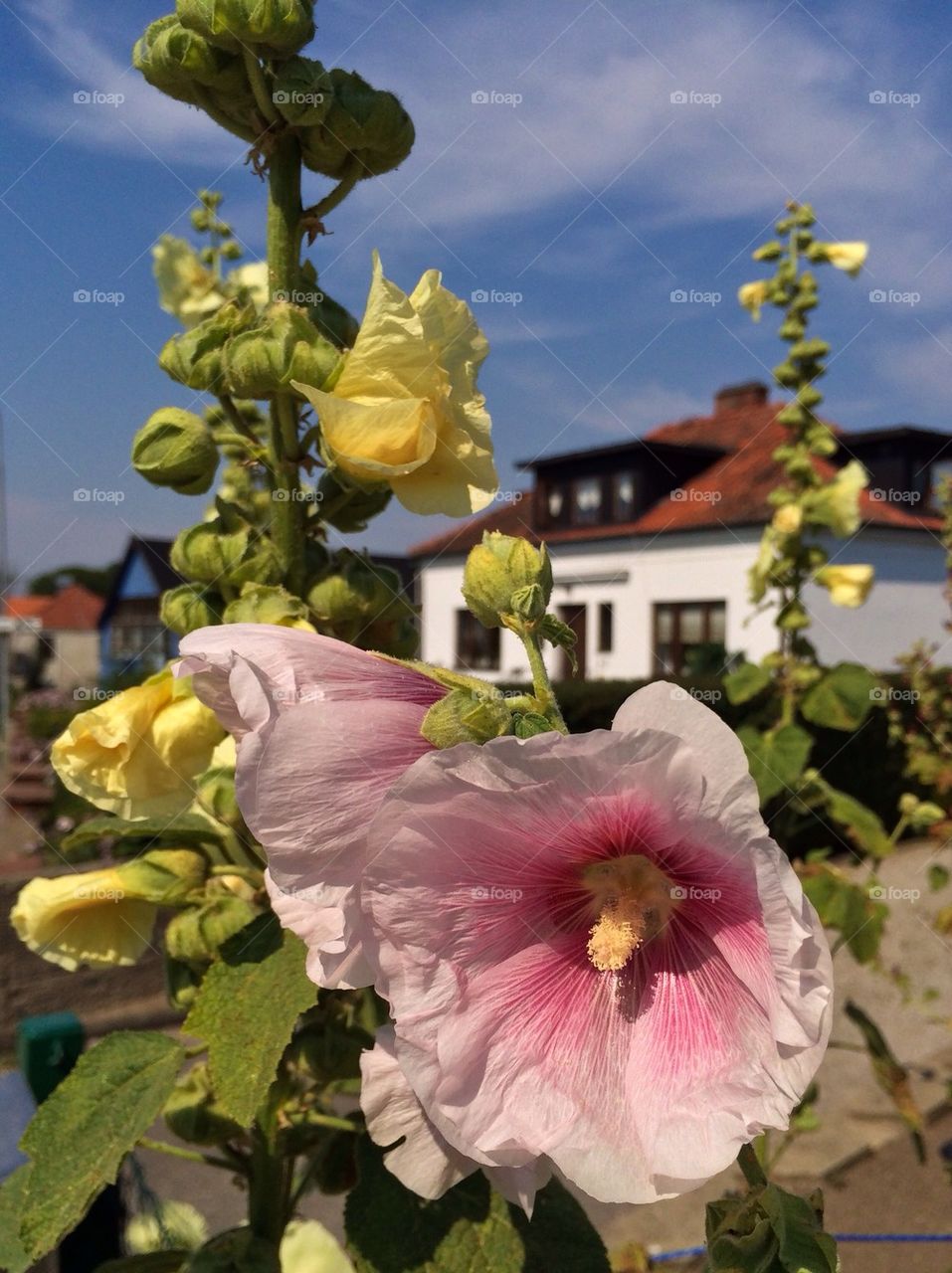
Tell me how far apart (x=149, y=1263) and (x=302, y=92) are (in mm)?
1072

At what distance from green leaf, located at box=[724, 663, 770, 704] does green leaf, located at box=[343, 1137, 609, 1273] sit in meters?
2.44

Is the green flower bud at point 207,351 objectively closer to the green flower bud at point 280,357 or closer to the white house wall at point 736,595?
the green flower bud at point 280,357

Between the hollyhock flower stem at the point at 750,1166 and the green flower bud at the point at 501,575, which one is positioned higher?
the green flower bud at the point at 501,575

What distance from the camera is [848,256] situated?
340cm

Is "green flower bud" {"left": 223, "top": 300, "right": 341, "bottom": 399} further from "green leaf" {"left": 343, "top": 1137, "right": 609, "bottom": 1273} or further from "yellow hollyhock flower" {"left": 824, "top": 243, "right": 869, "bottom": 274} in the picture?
"yellow hollyhock flower" {"left": 824, "top": 243, "right": 869, "bottom": 274}

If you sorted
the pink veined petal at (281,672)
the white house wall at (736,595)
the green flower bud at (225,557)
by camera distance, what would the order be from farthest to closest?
1. the white house wall at (736,595)
2. the green flower bud at (225,557)
3. the pink veined petal at (281,672)

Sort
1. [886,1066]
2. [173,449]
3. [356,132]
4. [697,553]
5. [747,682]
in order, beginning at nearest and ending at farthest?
1. [356,132]
2. [173,449]
3. [886,1066]
4. [747,682]
5. [697,553]

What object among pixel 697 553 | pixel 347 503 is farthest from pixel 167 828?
pixel 697 553

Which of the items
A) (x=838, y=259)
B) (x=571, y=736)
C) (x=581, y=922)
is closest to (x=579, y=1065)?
(x=581, y=922)

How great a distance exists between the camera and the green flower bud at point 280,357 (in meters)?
0.90

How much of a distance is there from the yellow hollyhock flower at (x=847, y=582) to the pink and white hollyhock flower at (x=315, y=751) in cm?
299

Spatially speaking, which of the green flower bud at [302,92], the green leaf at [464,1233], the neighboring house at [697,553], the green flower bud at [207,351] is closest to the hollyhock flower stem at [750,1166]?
the green leaf at [464,1233]

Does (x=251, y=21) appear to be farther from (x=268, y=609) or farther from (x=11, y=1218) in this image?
(x=11, y=1218)

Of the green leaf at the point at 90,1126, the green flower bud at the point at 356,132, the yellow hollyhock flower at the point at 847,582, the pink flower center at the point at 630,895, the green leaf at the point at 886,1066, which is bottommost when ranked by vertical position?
the green leaf at the point at 886,1066
